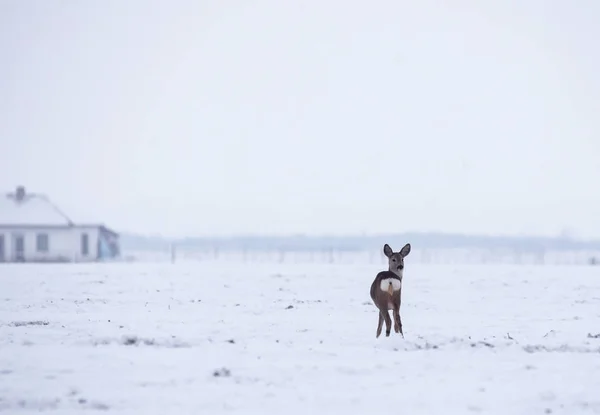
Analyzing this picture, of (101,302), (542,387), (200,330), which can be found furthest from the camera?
(101,302)

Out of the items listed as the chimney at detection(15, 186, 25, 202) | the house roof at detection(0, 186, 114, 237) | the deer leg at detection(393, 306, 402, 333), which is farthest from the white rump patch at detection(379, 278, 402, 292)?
the chimney at detection(15, 186, 25, 202)

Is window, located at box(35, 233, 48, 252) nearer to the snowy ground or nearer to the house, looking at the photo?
the house

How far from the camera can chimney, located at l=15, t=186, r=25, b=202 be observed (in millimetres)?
68312

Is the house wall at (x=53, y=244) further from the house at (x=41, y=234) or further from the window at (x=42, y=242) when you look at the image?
the window at (x=42, y=242)

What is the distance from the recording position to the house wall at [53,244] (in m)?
63.7

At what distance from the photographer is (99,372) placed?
35.0 ft

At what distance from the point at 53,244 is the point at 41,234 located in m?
1.23

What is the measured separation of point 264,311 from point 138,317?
9.91 feet

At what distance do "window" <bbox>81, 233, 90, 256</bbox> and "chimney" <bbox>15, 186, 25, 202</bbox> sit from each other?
6.59m

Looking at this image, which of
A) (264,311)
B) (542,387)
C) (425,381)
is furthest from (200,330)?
(542,387)

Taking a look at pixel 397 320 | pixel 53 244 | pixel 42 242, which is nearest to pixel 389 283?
pixel 397 320

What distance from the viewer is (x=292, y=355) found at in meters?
12.1

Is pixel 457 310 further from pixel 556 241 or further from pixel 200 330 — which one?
pixel 556 241

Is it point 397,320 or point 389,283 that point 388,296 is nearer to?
point 389,283
